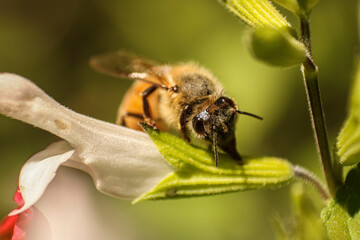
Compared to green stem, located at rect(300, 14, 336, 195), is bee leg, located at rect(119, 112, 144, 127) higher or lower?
lower

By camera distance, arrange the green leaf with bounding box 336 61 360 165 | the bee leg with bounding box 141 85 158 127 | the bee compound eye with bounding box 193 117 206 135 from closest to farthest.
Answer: the green leaf with bounding box 336 61 360 165
the bee compound eye with bounding box 193 117 206 135
the bee leg with bounding box 141 85 158 127

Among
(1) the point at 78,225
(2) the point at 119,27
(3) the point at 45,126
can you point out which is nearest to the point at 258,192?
(1) the point at 78,225

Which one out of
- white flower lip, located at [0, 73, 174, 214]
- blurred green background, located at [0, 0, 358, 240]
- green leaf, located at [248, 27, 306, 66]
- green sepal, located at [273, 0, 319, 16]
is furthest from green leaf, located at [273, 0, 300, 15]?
blurred green background, located at [0, 0, 358, 240]

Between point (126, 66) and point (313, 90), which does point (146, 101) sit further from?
point (313, 90)

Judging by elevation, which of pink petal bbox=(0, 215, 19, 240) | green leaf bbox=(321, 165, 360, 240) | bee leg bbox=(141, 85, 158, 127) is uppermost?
bee leg bbox=(141, 85, 158, 127)

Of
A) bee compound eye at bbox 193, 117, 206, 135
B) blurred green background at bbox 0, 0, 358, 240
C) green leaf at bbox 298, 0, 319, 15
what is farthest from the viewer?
blurred green background at bbox 0, 0, 358, 240

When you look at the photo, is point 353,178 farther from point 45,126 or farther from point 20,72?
point 20,72

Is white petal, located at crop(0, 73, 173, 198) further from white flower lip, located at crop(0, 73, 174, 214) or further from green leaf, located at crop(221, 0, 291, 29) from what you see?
green leaf, located at crop(221, 0, 291, 29)

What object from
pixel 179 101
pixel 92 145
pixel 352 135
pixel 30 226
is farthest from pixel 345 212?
pixel 30 226

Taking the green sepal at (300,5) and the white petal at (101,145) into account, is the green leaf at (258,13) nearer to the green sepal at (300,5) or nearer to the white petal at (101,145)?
the green sepal at (300,5)
